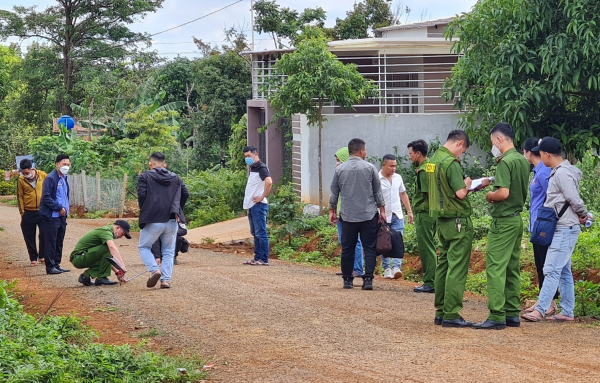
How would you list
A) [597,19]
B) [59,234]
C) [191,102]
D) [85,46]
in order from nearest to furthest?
[597,19] < [59,234] < [191,102] < [85,46]

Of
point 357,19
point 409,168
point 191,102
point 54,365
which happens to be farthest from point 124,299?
point 191,102

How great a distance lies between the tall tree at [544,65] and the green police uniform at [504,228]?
12.3 ft

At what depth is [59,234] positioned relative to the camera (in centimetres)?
1299

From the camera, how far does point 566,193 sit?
8016mm

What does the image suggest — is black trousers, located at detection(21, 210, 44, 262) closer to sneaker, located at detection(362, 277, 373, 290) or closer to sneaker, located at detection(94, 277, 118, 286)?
sneaker, located at detection(94, 277, 118, 286)

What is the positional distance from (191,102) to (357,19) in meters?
9.47

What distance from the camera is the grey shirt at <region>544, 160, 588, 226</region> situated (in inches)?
316

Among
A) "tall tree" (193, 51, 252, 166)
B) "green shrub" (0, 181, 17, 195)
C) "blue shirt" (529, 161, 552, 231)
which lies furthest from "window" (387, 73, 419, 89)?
"green shrub" (0, 181, 17, 195)

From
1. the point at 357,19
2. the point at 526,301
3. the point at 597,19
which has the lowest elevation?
the point at 526,301

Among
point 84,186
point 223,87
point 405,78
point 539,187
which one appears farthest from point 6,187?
point 539,187

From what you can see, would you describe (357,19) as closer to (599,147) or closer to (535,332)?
(599,147)

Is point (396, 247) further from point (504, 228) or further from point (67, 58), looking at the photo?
point (67, 58)

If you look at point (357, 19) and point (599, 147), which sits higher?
point (357, 19)

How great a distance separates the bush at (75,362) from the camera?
5.83m
